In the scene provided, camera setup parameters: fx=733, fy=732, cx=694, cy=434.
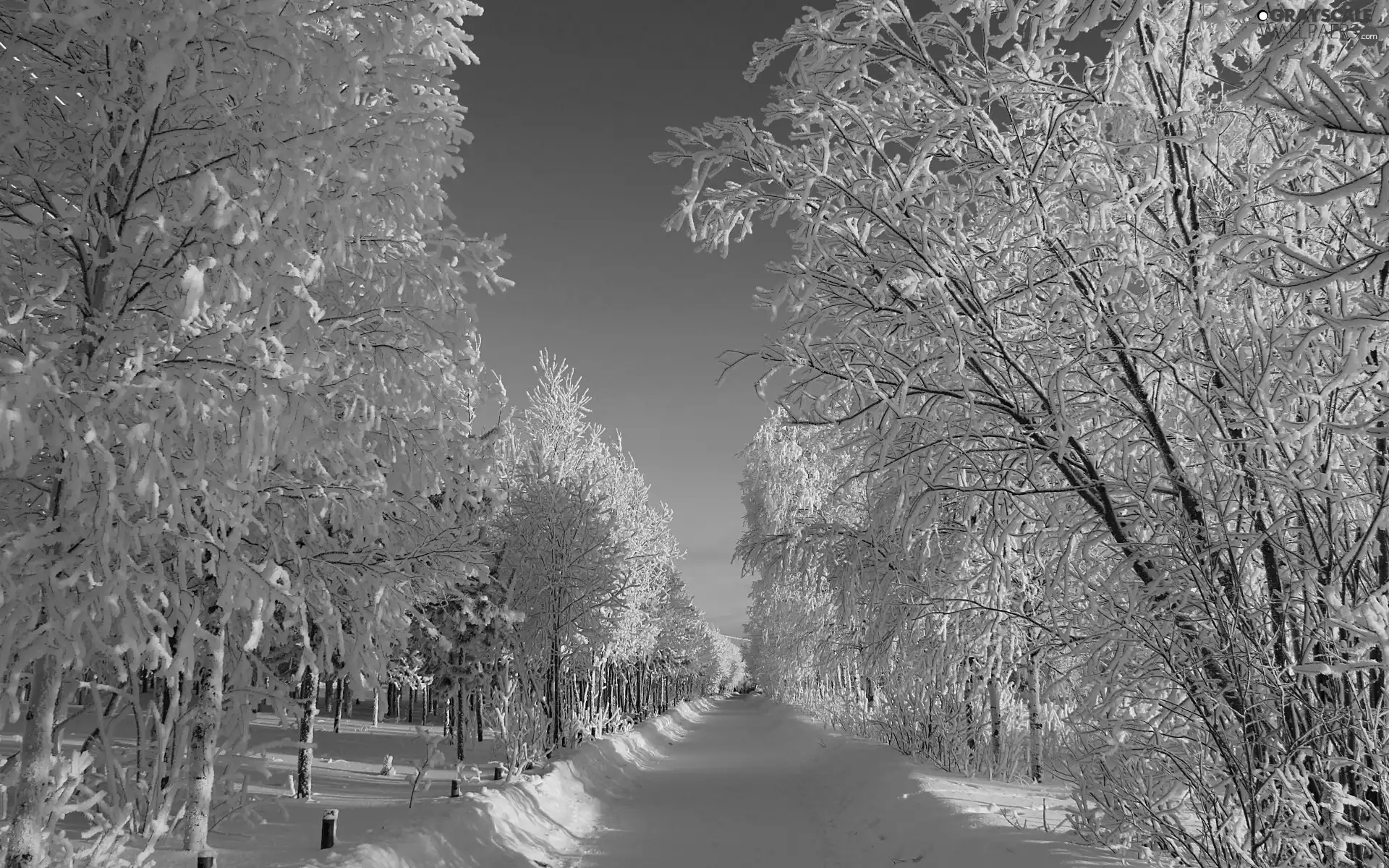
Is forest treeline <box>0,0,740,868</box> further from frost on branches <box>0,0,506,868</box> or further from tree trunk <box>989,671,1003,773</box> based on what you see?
tree trunk <box>989,671,1003,773</box>

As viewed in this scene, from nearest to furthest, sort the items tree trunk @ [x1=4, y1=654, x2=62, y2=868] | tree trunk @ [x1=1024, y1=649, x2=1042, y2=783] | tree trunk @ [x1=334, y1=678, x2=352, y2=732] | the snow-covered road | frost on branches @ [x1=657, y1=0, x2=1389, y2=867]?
frost on branches @ [x1=657, y1=0, x2=1389, y2=867], tree trunk @ [x1=4, y1=654, x2=62, y2=868], the snow-covered road, tree trunk @ [x1=1024, y1=649, x2=1042, y2=783], tree trunk @ [x1=334, y1=678, x2=352, y2=732]

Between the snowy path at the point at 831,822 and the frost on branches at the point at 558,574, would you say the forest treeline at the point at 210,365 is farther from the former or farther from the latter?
the frost on branches at the point at 558,574

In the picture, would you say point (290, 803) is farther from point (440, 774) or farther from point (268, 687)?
point (440, 774)

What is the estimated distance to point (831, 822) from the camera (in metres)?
9.42

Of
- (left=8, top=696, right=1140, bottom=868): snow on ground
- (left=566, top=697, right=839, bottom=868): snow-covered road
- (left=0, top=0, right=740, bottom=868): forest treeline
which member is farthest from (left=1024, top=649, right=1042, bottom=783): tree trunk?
(left=0, top=0, right=740, bottom=868): forest treeline

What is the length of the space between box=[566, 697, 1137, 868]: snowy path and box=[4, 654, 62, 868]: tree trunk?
467cm

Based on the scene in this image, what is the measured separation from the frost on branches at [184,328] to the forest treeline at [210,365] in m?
0.02

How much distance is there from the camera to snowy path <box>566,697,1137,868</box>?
20.1 ft

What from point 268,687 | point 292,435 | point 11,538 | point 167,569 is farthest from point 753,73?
point 268,687

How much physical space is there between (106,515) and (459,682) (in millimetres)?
17652

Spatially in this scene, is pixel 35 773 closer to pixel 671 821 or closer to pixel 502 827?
pixel 502 827

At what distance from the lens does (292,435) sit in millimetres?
4121

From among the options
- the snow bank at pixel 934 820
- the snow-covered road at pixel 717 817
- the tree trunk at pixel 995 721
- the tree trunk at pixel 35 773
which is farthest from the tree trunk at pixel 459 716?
the tree trunk at pixel 35 773

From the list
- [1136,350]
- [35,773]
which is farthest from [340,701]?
[1136,350]
